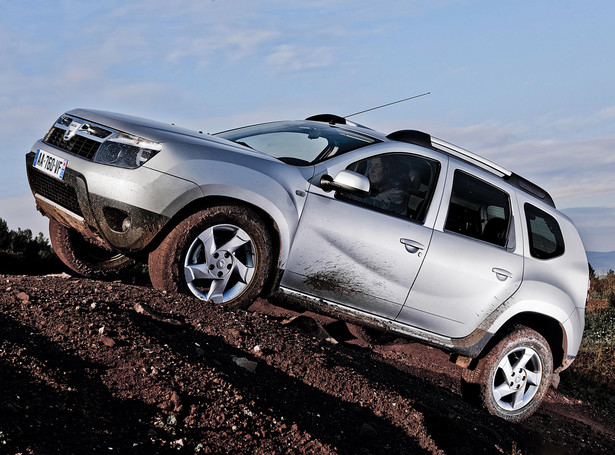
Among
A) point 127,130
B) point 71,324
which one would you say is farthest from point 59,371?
point 127,130

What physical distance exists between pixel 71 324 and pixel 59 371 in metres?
0.72

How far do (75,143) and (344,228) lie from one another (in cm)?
235

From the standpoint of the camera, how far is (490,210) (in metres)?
6.75

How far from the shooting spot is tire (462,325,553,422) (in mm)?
6812

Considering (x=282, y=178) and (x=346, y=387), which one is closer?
(x=346, y=387)

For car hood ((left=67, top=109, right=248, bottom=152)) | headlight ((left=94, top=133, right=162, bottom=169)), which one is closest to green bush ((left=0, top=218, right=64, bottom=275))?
car hood ((left=67, top=109, right=248, bottom=152))

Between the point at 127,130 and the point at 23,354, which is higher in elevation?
the point at 127,130

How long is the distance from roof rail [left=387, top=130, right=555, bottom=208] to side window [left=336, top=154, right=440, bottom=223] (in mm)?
263

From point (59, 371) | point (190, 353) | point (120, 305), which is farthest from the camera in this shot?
point (120, 305)

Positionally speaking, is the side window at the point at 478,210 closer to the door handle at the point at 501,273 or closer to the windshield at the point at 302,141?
the door handle at the point at 501,273

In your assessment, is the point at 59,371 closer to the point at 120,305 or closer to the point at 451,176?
the point at 120,305

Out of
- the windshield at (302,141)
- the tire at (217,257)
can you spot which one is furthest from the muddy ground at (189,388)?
the windshield at (302,141)

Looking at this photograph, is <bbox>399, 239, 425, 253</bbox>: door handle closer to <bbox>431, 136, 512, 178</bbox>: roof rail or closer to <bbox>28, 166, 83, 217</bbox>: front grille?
<bbox>431, 136, 512, 178</bbox>: roof rail

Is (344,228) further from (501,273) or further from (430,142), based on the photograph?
(501,273)
